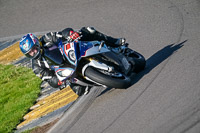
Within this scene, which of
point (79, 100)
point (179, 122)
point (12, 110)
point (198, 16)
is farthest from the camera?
point (198, 16)

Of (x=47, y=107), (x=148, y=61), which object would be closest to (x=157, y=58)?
(x=148, y=61)

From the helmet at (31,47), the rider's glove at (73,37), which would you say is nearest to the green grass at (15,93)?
the helmet at (31,47)

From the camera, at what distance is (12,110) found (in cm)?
810

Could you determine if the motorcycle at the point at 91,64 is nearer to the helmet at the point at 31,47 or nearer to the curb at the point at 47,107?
the helmet at the point at 31,47

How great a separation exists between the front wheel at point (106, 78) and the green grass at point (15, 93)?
2419 mm

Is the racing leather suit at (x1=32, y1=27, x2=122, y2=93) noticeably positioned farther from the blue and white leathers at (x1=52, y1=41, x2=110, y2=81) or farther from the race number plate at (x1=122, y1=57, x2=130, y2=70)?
the race number plate at (x1=122, y1=57, x2=130, y2=70)

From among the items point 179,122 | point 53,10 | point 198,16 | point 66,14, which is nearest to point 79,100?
point 179,122

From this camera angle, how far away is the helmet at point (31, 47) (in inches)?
248

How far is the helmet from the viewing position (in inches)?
248

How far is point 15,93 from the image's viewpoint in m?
8.93

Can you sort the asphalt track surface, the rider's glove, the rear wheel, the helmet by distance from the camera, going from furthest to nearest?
the rear wheel
the rider's glove
the helmet
the asphalt track surface

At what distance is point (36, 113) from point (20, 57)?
11.8ft

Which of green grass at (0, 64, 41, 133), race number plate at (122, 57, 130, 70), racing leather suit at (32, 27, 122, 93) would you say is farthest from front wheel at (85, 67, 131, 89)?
green grass at (0, 64, 41, 133)

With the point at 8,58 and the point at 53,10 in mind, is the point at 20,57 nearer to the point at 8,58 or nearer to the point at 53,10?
the point at 8,58
